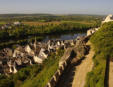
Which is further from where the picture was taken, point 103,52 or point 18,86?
point 18,86

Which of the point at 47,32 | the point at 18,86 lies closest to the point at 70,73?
the point at 18,86

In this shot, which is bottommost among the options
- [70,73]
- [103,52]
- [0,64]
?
[0,64]

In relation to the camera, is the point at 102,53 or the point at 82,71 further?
the point at 102,53

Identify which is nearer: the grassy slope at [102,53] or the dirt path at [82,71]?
the dirt path at [82,71]

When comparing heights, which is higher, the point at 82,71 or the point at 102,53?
the point at 102,53

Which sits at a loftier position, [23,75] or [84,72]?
[84,72]

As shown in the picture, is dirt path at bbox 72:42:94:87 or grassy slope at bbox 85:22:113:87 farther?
grassy slope at bbox 85:22:113:87

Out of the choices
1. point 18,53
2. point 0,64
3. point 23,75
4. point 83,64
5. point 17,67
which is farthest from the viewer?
point 18,53

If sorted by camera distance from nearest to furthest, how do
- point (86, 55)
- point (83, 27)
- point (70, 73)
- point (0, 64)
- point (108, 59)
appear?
point (70, 73)
point (108, 59)
point (86, 55)
point (0, 64)
point (83, 27)

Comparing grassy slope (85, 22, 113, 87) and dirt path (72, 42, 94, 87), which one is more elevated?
grassy slope (85, 22, 113, 87)

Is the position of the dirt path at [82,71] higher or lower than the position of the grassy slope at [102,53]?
lower

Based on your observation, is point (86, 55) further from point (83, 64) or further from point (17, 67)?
point (17, 67)
